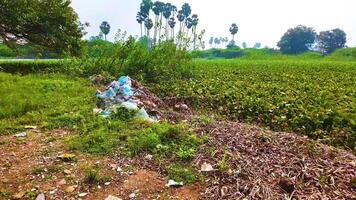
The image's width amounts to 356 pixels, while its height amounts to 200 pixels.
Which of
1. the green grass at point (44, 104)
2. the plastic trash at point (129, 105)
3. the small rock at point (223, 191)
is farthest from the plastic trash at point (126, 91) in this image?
the small rock at point (223, 191)

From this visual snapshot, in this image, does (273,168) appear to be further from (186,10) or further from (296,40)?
(186,10)

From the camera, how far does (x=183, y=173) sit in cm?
389

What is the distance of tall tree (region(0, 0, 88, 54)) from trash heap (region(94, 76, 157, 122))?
510 centimetres

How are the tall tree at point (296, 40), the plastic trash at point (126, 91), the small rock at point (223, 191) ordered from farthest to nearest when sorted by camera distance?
1. the tall tree at point (296, 40)
2. the plastic trash at point (126, 91)
3. the small rock at point (223, 191)

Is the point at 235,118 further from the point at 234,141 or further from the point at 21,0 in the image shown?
the point at 21,0

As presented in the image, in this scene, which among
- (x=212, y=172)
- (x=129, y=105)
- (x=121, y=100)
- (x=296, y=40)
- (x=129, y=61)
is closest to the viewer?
(x=212, y=172)

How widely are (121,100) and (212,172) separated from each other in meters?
3.40

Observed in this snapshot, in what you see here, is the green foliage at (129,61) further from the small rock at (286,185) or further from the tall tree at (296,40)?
the tall tree at (296,40)

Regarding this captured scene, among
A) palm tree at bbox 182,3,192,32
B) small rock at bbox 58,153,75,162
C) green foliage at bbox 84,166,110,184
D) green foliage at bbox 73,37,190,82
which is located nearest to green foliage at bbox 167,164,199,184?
green foliage at bbox 84,166,110,184

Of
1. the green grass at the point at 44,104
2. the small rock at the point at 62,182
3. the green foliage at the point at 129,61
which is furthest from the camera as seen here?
the green foliage at the point at 129,61

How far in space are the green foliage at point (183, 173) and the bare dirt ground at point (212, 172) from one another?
9 cm

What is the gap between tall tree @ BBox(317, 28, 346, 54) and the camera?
213ft

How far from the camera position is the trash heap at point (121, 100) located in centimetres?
613

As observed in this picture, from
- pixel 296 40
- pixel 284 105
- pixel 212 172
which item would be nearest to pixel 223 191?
pixel 212 172
